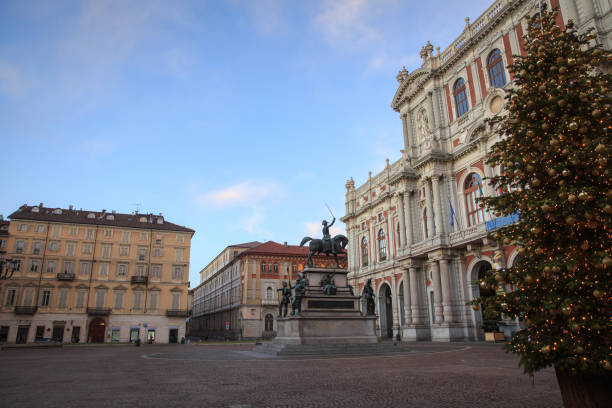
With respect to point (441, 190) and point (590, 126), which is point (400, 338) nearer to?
point (441, 190)

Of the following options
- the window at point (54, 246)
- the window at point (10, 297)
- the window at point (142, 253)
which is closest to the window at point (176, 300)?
the window at point (142, 253)

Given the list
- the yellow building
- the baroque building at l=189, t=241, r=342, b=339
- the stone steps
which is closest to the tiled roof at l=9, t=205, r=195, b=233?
the yellow building

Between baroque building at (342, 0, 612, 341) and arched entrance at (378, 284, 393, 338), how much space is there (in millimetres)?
2178

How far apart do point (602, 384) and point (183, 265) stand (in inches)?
2012

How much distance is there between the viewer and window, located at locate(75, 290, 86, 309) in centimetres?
4703

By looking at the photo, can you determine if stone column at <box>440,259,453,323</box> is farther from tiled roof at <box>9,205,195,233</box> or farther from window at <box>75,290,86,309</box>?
window at <box>75,290,86,309</box>

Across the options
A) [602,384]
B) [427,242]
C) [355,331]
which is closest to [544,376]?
[602,384]

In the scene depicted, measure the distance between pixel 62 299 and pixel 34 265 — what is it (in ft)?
16.8

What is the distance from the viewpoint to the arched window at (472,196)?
92.6 ft

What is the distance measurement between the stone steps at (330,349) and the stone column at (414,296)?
15.8m

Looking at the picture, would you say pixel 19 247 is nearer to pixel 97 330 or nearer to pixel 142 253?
pixel 97 330

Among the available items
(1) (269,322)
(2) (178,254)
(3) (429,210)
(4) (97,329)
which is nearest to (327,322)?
(3) (429,210)

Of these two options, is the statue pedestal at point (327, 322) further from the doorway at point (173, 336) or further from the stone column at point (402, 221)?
the doorway at point (173, 336)

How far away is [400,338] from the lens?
1371 inches
